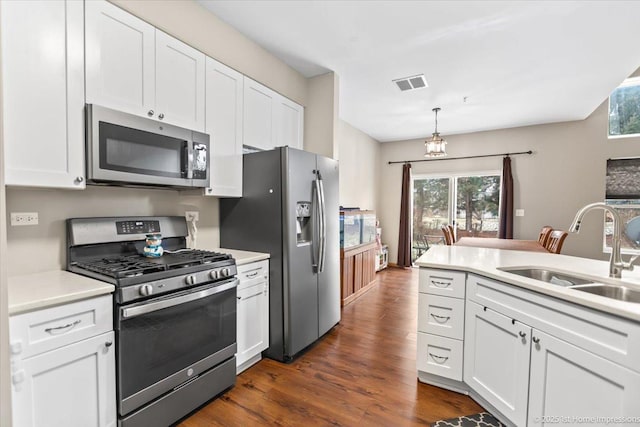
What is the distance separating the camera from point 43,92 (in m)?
1.52

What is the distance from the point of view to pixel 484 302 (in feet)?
6.24

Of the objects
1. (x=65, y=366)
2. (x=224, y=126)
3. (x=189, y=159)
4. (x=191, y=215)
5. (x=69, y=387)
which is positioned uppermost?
(x=224, y=126)

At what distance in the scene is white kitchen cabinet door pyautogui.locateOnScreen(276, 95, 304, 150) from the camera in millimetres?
3176

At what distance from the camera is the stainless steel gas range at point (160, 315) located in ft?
5.08

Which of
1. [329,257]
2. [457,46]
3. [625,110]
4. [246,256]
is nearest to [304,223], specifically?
[329,257]

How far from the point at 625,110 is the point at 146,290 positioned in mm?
6967

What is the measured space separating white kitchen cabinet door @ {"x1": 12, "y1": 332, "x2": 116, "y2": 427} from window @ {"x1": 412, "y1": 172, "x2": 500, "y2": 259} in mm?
6021

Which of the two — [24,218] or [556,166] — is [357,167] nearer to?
[556,166]

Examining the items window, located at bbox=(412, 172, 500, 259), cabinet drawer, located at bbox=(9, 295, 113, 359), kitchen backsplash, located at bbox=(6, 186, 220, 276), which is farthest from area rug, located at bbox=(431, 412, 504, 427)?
window, located at bbox=(412, 172, 500, 259)

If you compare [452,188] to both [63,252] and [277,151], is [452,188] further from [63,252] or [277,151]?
[63,252]

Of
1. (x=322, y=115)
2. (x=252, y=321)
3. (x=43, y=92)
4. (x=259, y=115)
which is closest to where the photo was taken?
(x=43, y=92)

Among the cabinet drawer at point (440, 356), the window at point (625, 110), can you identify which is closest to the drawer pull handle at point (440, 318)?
the cabinet drawer at point (440, 356)

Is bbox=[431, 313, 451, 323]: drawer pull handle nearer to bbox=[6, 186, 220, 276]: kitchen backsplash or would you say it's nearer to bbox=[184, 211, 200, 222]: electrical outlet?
bbox=[184, 211, 200, 222]: electrical outlet

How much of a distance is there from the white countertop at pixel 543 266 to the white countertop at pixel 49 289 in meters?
2.05
